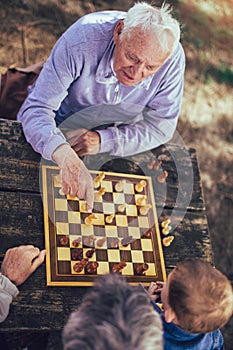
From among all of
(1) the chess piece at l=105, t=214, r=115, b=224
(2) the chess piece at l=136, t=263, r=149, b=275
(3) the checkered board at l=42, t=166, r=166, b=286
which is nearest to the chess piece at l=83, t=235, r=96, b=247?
(3) the checkered board at l=42, t=166, r=166, b=286

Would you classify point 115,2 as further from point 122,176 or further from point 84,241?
point 84,241

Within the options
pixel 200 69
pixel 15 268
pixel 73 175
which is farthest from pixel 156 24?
pixel 200 69

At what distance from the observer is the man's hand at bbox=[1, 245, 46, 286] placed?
1953 mm

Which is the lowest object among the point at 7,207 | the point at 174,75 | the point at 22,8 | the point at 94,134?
the point at 22,8

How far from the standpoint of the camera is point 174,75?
7.79ft

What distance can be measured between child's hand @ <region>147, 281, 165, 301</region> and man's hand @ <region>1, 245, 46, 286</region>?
0.49m

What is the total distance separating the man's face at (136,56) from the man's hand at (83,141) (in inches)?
13.8

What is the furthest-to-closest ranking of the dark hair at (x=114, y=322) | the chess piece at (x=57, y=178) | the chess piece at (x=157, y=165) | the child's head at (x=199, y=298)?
the chess piece at (x=157, y=165) < the chess piece at (x=57, y=178) < the child's head at (x=199, y=298) < the dark hair at (x=114, y=322)

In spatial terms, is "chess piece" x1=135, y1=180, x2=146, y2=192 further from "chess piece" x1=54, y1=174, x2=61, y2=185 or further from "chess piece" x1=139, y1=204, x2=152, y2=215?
"chess piece" x1=54, y1=174, x2=61, y2=185

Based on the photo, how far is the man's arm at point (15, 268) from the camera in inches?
73.9

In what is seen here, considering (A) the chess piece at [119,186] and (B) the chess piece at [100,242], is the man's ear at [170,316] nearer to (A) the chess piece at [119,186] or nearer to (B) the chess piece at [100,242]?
(B) the chess piece at [100,242]

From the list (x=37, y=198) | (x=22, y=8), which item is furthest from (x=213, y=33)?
(x=37, y=198)

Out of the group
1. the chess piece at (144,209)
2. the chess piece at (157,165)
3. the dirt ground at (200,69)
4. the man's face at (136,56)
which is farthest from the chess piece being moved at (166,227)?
the dirt ground at (200,69)

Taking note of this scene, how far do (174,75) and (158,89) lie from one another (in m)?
0.11
